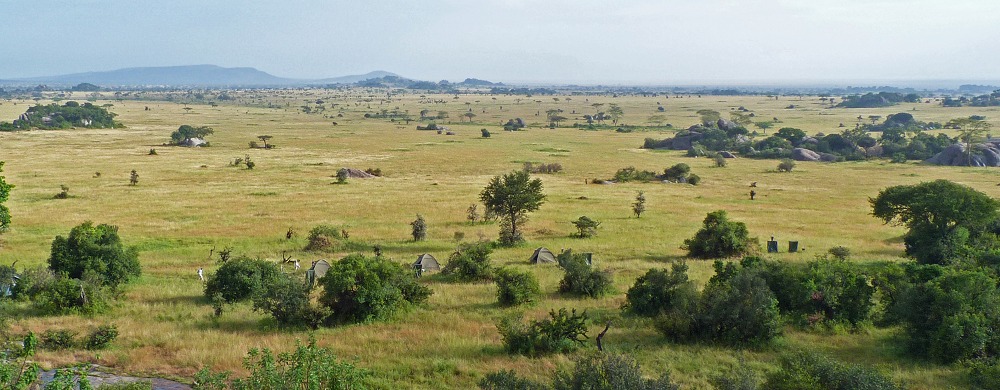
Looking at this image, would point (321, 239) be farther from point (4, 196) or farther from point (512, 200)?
point (4, 196)

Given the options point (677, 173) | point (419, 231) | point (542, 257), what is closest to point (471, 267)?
point (542, 257)

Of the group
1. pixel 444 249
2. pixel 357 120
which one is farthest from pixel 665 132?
pixel 444 249

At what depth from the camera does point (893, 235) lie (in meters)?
38.2

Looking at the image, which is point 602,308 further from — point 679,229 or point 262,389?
point 679,229

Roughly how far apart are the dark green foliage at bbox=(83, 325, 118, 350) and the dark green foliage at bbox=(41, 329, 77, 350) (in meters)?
0.42

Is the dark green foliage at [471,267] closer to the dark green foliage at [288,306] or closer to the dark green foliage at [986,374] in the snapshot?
the dark green foliage at [288,306]

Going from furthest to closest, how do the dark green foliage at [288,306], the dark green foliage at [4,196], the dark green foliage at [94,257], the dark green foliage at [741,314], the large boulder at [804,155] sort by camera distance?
the large boulder at [804,155]
the dark green foliage at [4,196]
the dark green foliage at [94,257]
the dark green foliage at [288,306]
the dark green foliage at [741,314]

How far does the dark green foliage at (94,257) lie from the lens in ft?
79.2

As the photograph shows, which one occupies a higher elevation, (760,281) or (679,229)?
(760,281)

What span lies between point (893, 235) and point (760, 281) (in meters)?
25.1

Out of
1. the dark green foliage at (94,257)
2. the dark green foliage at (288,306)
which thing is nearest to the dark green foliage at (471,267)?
the dark green foliage at (288,306)

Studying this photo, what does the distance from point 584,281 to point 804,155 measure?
77071mm

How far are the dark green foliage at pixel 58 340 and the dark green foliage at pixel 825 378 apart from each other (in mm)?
18750

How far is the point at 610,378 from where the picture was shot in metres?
11.9
